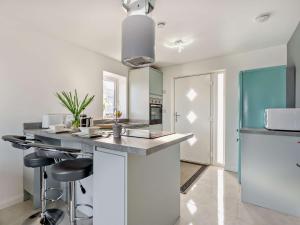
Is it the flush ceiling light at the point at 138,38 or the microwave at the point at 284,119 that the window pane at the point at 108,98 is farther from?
the microwave at the point at 284,119

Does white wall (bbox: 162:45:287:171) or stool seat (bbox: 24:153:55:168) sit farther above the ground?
white wall (bbox: 162:45:287:171)

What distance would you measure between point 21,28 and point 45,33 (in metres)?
0.27

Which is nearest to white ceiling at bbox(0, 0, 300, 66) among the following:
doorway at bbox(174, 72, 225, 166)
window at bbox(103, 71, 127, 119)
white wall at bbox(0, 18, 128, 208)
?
white wall at bbox(0, 18, 128, 208)

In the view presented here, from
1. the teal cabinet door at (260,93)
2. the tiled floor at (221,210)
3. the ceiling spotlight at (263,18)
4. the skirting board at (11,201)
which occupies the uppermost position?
the ceiling spotlight at (263,18)

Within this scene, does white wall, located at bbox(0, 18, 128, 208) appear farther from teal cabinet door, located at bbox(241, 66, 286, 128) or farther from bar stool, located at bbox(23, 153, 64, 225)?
teal cabinet door, located at bbox(241, 66, 286, 128)

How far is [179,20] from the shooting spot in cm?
199

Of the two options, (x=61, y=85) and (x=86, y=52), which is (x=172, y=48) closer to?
(x=86, y=52)

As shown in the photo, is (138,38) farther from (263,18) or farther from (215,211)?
(215,211)

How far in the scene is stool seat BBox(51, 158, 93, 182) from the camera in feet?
3.88

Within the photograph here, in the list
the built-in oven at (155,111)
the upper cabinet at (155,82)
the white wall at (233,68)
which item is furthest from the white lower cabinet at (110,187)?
the white wall at (233,68)

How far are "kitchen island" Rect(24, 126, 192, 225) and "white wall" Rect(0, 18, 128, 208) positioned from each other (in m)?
1.08

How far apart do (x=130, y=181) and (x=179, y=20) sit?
1.90m

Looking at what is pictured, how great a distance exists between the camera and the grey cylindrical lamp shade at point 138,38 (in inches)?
54.3

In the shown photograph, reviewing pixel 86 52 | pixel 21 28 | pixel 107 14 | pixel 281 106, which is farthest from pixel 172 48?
pixel 21 28
